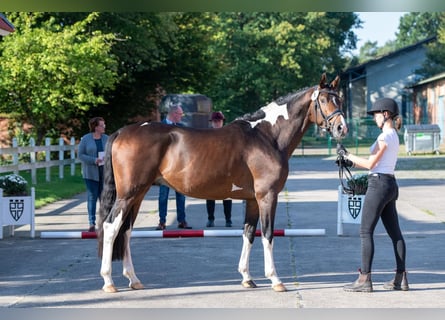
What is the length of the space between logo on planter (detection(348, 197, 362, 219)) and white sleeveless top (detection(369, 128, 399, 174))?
419 centimetres

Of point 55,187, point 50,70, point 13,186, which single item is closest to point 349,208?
point 13,186

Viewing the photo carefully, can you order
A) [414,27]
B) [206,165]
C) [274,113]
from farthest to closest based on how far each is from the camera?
[414,27] < [274,113] < [206,165]

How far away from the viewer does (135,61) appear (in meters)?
35.7

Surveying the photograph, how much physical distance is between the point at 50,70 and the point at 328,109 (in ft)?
62.7

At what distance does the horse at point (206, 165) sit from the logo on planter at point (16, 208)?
414cm

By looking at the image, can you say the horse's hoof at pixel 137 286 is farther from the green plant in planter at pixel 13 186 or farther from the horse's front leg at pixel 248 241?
the green plant in planter at pixel 13 186

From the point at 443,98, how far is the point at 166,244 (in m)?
44.1

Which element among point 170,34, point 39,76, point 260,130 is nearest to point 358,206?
point 260,130

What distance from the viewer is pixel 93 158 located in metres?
13.2

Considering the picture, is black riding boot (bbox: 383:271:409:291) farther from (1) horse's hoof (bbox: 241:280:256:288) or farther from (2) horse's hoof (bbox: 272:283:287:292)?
(1) horse's hoof (bbox: 241:280:256:288)

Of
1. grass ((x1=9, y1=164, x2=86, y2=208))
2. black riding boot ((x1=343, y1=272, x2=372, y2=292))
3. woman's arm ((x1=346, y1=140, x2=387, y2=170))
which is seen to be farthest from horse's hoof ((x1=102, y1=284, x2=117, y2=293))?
grass ((x1=9, y1=164, x2=86, y2=208))

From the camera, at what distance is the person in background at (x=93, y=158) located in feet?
43.4

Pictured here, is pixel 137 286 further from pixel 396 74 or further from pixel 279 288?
pixel 396 74

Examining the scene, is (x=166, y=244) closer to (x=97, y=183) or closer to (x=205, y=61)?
(x=97, y=183)
